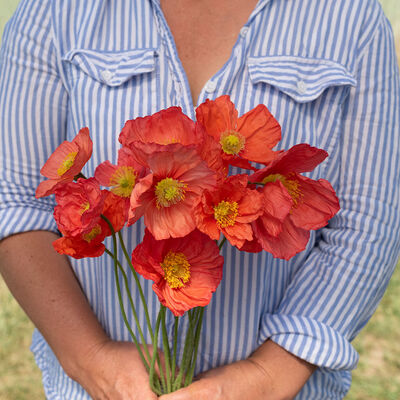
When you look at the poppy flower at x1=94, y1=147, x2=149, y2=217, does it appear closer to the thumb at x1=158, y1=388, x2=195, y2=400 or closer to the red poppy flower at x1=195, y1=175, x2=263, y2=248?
the red poppy flower at x1=195, y1=175, x2=263, y2=248

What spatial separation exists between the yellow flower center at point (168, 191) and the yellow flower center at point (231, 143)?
10cm

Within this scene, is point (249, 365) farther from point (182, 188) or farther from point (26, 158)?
point (26, 158)

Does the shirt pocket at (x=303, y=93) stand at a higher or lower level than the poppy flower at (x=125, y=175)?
higher

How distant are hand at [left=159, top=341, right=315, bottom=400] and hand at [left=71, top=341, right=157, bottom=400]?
9 centimetres

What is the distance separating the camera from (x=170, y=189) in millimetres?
651

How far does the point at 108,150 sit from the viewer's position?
98cm

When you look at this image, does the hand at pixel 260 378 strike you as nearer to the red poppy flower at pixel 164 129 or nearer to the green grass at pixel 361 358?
the red poppy flower at pixel 164 129

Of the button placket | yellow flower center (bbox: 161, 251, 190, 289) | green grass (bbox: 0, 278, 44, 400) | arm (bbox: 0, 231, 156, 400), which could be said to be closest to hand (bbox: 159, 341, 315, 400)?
arm (bbox: 0, 231, 156, 400)

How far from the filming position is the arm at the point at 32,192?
1018 millimetres

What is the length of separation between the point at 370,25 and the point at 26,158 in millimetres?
700

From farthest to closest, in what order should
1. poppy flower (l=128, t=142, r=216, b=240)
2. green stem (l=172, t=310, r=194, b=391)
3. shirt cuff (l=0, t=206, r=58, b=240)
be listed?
shirt cuff (l=0, t=206, r=58, b=240) → green stem (l=172, t=310, r=194, b=391) → poppy flower (l=128, t=142, r=216, b=240)

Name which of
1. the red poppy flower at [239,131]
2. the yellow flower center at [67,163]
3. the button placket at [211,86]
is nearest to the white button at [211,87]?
the button placket at [211,86]

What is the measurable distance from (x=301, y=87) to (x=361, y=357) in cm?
201

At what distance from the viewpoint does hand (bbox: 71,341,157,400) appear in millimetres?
904
